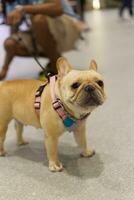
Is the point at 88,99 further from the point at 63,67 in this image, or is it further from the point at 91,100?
the point at 63,67

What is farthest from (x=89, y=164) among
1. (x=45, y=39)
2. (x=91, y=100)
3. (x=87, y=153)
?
(x=45, y=39)

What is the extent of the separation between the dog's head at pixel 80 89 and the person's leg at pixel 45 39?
3.81 ft

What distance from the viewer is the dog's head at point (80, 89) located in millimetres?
1228

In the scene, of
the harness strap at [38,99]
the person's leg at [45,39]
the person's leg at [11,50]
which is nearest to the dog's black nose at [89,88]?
the harness strap at [38,99]

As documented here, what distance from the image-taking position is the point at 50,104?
4.48 ft

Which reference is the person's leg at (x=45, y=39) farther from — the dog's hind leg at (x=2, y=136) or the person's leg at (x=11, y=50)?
the dog's hind leg at (x=2, y=136)

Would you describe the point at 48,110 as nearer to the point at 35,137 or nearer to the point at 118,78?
the point at 35,137

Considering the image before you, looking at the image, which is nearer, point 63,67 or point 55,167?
point 63,67

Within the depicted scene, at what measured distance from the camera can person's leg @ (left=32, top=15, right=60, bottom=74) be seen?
2.46 metres

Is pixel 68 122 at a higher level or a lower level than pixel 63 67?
lower

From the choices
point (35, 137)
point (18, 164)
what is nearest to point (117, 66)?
point (35, 137)

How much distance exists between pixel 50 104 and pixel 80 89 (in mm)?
174

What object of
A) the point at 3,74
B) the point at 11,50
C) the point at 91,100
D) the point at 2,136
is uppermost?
the point at 91,100

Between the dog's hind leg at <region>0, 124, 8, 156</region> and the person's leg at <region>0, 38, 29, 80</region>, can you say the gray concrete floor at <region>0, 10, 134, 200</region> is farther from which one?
the person's leg at <region>0, 38, 29, 80</region>
